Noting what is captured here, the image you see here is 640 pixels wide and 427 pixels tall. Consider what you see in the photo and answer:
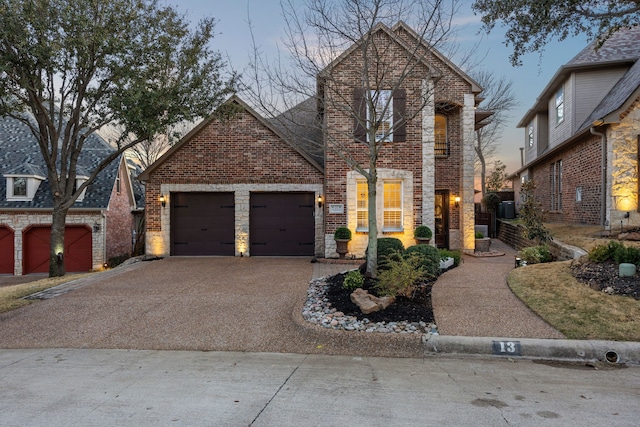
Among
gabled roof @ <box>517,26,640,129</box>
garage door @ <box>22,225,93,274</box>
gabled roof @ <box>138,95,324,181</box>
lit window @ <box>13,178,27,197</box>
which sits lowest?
garage door @ <box>22,225,93,274</box>

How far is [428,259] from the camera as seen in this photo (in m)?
8.39

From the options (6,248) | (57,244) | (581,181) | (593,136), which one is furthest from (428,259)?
(6,248)

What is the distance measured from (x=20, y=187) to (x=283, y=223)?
1373 centimetres

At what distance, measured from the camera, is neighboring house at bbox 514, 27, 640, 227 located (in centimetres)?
1060

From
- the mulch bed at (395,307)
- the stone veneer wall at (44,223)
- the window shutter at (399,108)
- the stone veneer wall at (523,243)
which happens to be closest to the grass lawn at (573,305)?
the stone veneer wall at (523,243)

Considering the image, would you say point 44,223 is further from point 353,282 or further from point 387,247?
point 353,282

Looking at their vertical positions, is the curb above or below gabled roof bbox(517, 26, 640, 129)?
below

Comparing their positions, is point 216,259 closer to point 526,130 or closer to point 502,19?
point 502,19

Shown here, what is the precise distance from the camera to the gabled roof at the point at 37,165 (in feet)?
58.3

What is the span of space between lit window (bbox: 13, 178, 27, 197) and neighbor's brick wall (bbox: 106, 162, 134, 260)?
3.68m

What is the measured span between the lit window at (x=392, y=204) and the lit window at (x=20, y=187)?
1694 cm

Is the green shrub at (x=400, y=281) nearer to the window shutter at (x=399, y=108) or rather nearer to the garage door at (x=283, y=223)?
the window shutter at (x=399, y=108)

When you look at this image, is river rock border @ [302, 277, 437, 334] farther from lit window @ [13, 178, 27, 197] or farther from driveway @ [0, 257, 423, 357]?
lit window @ [13, 178, 27, 197]

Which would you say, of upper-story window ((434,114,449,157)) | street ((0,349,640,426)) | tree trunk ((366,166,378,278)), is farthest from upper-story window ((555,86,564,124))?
street ((0,349,640,426))
